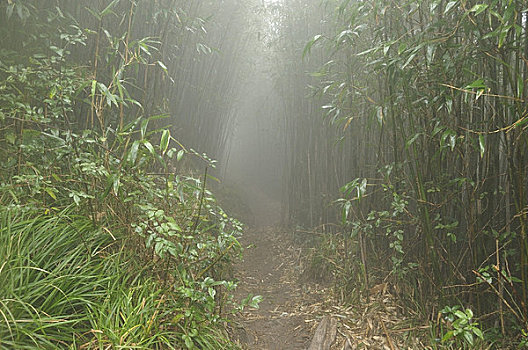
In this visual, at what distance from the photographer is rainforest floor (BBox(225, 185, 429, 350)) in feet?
6.21

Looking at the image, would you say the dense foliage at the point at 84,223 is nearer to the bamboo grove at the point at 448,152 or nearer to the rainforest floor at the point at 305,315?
the rainforest floor at the point at 305,315

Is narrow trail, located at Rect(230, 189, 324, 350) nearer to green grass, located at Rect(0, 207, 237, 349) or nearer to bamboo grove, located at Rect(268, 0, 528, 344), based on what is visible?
bamboo grove, located at Rect(268, 0, 528, 344)

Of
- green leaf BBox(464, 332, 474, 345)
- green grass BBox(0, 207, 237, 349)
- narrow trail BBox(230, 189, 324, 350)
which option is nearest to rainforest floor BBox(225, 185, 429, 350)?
narrow trail BBox(230, 189, 324, 350)

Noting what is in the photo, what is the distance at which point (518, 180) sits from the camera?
134cm

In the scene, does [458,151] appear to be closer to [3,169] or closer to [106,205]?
[106,205]

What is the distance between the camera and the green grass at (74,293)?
1.11m

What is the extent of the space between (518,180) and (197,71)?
3.32 meters

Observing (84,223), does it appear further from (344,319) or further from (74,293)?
(344,319)

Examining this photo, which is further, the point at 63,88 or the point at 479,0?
the point at 63,88

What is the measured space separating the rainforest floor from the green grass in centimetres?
64

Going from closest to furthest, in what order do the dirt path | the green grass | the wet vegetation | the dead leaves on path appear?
the green grass → the wet vegetation → the dead leaves on path → the dirt path

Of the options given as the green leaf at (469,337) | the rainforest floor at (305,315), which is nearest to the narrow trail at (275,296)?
the rainforest floor at (305,315)

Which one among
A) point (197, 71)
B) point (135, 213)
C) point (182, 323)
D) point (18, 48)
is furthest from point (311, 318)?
point (197, 71)

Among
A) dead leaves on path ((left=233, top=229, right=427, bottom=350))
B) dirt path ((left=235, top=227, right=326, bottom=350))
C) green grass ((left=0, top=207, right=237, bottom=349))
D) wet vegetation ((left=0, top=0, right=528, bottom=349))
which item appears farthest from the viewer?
dirt path ((left=235, top=227, right=326, bottom=350))
